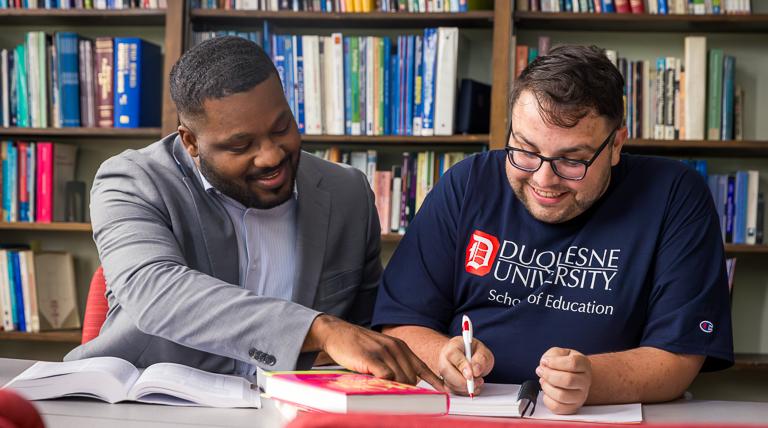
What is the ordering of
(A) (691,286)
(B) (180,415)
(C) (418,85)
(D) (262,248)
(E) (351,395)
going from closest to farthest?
1. (E) (351,395)
2. (B) (180,415)
3. (A) (691,286)
4. (D) (262,248)
5. (C) (418,85)

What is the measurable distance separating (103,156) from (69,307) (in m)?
0.62

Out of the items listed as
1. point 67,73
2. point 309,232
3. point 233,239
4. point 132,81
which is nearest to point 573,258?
point 309,232

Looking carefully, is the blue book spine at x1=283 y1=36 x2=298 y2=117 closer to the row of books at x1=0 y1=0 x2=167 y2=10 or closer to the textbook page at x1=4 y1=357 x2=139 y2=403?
the row of books at x1=0 y1=0 x2=167 y2=10

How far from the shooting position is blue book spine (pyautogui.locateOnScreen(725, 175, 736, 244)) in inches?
118

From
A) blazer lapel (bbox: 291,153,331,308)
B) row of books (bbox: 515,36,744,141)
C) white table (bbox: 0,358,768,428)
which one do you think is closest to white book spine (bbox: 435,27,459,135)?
row of books (bbox: 515,36,744,141)

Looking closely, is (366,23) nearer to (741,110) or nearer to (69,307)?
(741,110)

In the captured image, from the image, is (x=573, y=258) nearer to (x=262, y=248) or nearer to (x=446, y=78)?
(x=262, y=248)

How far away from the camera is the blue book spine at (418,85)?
303 centimetres

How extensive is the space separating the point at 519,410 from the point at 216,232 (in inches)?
28.9

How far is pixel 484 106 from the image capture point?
306 cm

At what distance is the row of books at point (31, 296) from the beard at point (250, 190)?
184cm

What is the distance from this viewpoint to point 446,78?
3002 millimetres

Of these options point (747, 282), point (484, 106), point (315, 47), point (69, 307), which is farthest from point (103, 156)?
point (747, 282)

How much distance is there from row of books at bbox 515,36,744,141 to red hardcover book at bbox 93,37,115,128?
4.82ft
